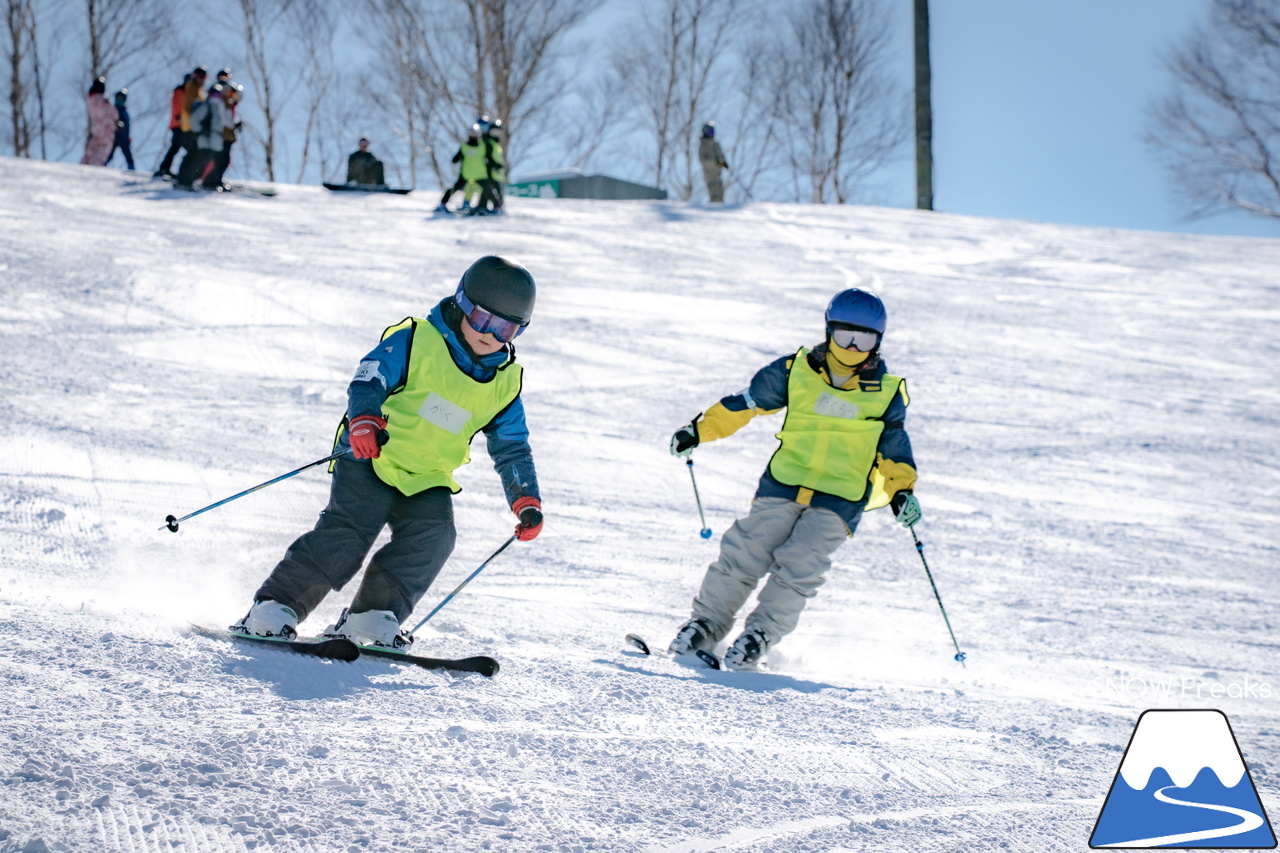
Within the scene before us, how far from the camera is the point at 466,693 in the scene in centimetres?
247

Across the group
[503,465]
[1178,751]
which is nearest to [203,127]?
[503,465]

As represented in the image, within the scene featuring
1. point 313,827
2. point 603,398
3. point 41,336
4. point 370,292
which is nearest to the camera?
point 313,827

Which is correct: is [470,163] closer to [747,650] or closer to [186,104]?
[186,104]

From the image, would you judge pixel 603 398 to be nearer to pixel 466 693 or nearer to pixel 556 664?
pixel 556 664

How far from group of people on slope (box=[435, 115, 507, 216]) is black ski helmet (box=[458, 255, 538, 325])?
38.4 ft

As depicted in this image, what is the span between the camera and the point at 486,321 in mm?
3131

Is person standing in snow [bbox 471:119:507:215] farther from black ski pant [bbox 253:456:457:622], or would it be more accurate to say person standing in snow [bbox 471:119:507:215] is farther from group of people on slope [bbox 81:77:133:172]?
black ski pant [bbox 253:456:457:622]

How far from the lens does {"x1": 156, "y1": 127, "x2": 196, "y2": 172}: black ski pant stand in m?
13.6

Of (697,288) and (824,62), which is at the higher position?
(824,62)

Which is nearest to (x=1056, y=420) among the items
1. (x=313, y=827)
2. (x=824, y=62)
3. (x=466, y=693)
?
(x=466, y=693)

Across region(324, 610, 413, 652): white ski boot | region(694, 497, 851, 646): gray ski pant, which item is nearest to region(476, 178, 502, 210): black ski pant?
region(694, 497, 851, 646): gray ski pant

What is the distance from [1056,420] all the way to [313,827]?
24.9 ft

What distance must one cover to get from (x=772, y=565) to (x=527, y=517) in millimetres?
1137

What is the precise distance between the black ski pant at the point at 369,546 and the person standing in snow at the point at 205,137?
11744 millimetres
